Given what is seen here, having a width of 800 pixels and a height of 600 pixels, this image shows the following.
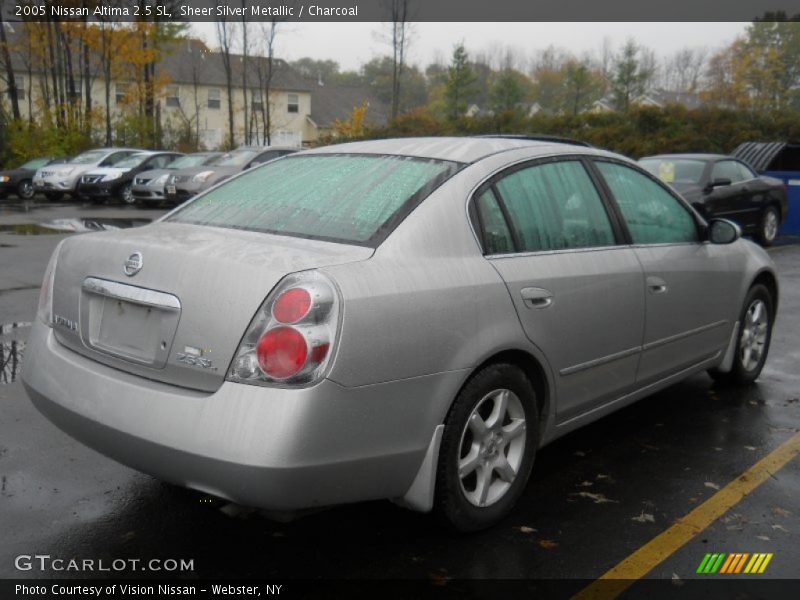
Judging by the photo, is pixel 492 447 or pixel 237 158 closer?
pixel 492 447

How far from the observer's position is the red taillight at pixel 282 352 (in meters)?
2.70

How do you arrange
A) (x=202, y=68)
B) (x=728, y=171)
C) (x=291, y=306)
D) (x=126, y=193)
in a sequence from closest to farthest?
(x=291, y=306)
(x=728, y=171)
(x=126, y=193)
(x=202, y=68)

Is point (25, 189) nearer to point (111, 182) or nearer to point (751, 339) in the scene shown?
point (111, 182)

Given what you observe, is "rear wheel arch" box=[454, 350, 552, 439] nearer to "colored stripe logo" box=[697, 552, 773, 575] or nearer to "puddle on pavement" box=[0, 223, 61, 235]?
"colored stripe logo" box=[697, 552, 773, 575]

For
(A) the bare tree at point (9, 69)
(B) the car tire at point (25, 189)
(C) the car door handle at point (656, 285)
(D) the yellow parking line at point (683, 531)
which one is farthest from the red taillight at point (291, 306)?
(A) the bare tree at point (9, 69)

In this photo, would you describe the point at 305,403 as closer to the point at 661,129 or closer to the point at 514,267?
the point at 514,267

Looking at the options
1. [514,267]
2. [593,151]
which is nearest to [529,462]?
[514,267]

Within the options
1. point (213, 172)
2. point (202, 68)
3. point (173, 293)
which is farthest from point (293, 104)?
point (173, 293)

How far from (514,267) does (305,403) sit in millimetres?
1220

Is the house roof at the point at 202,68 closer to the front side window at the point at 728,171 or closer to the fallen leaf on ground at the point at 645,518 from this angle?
the front side window at the point at 728,171

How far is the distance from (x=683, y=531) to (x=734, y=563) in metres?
0.29

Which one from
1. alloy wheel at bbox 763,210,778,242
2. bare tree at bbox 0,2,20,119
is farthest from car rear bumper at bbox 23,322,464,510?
bare tree at bbox 0,2,20,119

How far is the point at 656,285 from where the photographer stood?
169 inches

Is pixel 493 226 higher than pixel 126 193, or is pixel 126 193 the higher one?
pixel 493 226
